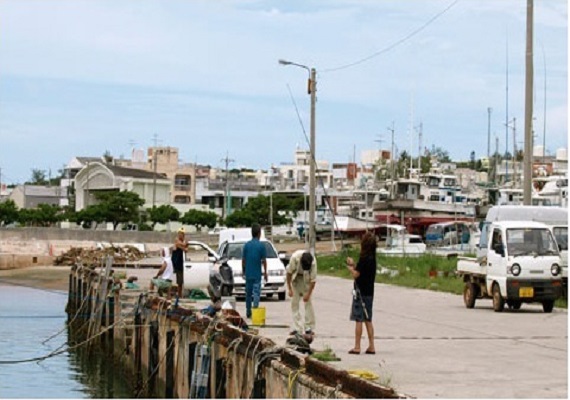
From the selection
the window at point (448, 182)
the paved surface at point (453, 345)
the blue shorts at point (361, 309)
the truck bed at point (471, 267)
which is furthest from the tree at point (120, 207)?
the blue shorts at point (361, 309)

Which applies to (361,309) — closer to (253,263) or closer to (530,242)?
(253,263)

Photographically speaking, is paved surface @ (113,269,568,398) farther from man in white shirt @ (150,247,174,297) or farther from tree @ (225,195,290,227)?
tree @ (225,195,290,227)

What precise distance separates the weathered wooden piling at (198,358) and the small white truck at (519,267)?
26.3 feet

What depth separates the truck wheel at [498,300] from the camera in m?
29.9

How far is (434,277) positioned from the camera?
45219 millimetres

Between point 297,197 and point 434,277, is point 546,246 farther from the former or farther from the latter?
point 297,197

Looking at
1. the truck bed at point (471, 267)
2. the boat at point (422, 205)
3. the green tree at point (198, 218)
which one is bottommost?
the truck bed at point (471, 267)

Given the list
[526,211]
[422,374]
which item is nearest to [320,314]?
[526,211]

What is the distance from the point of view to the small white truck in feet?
96.4

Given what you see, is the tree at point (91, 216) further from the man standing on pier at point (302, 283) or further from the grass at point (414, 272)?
the man standing on pier at point (302, 283)

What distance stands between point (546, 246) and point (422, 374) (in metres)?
14.6

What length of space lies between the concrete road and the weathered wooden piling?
997 mm

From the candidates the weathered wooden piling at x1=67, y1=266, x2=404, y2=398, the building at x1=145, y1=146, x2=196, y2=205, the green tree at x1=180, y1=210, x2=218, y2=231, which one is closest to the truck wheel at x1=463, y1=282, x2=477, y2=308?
the weathered wooden piling at x1=67, y1=266, x2=404, y2=398

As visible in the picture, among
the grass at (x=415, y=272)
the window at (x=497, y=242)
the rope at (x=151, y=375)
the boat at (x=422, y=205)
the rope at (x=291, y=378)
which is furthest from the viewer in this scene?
the boat at (x=422, y=205)
